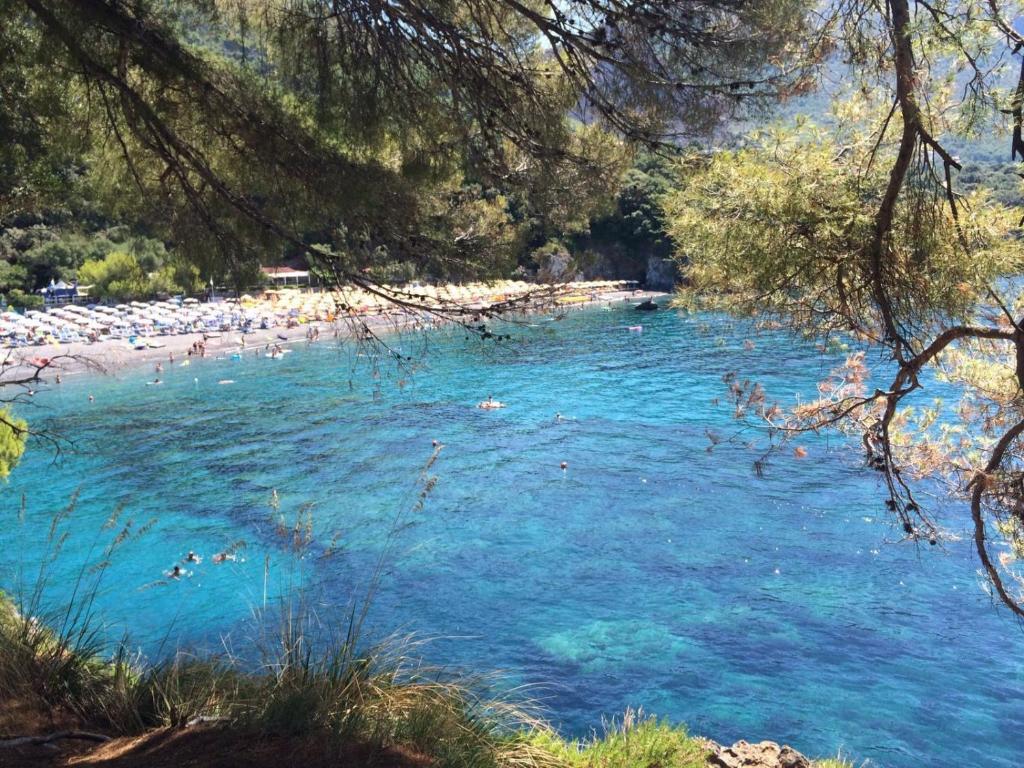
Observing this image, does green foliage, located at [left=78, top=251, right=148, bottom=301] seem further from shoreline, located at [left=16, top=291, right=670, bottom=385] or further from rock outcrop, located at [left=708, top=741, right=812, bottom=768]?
rock outcrop, located at [left=708, top=741, right=812, bottom=768]

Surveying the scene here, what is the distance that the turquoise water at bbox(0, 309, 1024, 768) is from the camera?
8344 millimetres

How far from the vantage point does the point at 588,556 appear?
12.1 metres

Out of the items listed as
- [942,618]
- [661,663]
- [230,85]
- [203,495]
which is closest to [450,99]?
[230,85]

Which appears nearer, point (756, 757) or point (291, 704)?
point (291, 704)

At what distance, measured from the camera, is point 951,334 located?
10.6 feet

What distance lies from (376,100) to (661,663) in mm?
7346

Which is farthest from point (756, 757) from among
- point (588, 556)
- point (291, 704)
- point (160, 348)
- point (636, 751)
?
point (160, 348)

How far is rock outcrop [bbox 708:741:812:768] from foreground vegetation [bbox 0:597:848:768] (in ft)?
5.75

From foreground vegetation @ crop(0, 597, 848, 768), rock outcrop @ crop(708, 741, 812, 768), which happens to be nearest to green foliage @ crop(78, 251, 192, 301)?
rock outcrop @ crop(708, 741, 812, 768)

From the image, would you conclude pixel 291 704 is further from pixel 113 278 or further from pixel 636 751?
Result: pixel 113 278

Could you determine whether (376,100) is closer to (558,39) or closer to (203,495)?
(558,39)

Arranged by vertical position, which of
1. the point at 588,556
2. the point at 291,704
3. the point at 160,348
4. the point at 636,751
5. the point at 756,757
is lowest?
the point at 588,556

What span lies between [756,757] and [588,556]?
22.1 feet

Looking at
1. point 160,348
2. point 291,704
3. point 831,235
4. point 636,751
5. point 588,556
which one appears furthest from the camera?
point 160,348
